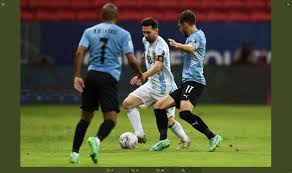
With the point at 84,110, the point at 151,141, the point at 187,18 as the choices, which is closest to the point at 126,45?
the point at 84,110

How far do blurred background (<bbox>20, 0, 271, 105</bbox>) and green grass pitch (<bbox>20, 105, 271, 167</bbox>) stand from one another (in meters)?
0.85

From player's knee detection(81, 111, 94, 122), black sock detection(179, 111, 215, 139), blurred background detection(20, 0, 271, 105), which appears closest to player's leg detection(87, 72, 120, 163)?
player's knee detection(81, 111, 94, 122)

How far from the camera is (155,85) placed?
42.2ft

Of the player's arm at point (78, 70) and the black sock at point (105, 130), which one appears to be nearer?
the player's arm at point (78, 70)

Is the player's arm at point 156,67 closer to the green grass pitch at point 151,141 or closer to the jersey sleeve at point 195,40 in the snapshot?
the jersey sleeve at point 195,40

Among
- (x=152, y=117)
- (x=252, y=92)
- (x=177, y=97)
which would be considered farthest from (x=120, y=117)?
(x=177, y=97)

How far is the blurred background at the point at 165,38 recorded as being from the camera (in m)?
22.8

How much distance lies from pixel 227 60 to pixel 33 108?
654 cm

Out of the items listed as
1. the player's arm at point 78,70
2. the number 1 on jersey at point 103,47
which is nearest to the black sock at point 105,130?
the player's arm at point 78,70

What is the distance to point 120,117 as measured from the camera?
1952 centimetres

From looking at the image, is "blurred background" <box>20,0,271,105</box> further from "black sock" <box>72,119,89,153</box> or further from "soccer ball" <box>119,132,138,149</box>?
"black sock" <box>72,119,89,153</box>

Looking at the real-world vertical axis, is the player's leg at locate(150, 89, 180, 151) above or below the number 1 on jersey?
below

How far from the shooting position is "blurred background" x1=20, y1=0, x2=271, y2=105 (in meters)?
22.8

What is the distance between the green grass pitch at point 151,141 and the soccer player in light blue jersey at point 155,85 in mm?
265
